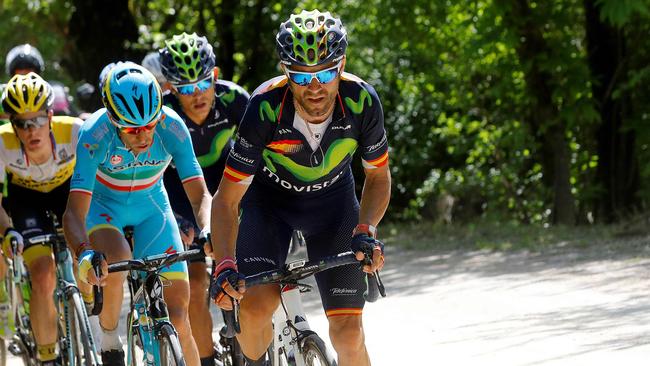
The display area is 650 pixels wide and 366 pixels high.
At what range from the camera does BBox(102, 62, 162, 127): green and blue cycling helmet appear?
→ 5934 mm

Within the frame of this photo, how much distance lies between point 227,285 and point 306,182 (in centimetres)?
96

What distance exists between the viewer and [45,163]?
783cm

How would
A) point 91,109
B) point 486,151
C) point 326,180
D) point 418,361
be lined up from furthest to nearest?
point 486,151
point 91,109
point 418,361
point 326,180

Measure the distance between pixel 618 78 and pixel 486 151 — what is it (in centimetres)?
444

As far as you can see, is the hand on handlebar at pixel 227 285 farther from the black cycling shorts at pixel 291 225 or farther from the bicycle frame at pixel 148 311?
the bicycle frame at pixel 148 311

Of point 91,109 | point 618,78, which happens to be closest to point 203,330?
point 618,78

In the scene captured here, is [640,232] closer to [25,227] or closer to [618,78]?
[618,78]

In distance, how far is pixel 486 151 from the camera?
18.7 metres

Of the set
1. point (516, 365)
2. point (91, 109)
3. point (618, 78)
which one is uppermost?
point (91, 109)

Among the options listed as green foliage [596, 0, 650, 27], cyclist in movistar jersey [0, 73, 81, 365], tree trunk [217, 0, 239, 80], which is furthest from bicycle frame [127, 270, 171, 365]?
tree trunk [217, 0, 239, 80]

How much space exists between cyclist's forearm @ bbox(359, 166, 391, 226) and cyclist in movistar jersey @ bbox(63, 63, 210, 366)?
3.48 feet

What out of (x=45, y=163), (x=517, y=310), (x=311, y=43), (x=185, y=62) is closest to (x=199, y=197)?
(x=185, y=62)

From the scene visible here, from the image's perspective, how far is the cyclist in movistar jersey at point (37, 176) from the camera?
746cm

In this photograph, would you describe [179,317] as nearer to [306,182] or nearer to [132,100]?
[306,182]
